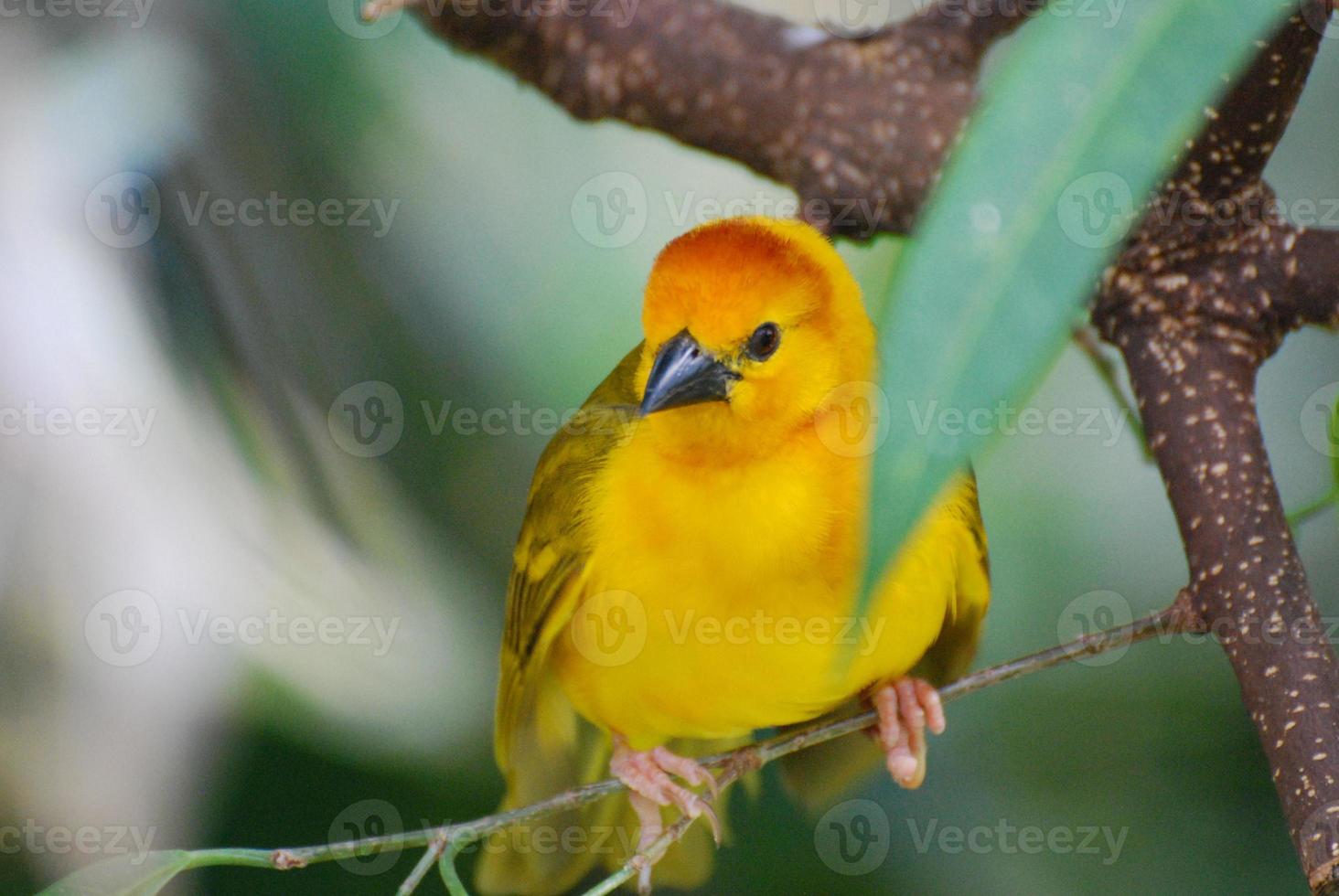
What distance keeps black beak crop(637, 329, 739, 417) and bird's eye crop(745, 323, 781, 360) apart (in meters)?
0.02

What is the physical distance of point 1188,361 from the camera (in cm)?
77

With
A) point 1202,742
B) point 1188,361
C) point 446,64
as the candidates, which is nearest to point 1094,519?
point 1202,742

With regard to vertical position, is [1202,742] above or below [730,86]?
below

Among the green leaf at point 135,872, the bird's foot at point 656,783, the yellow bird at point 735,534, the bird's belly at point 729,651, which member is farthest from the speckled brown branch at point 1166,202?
the green leaf at point 135,872

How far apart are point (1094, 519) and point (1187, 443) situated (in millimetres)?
501

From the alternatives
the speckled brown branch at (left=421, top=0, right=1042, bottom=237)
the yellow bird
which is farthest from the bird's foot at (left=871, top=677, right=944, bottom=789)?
the speckled brown branch at (left=421, top=0, right=1042, bottom=237)

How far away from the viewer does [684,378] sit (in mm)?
800

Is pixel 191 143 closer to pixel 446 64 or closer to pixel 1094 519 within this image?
pixel 446 64

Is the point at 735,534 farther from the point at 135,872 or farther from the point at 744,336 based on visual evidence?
the point at 135,872

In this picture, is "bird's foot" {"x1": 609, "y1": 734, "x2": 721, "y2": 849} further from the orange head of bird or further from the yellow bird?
the orange head of bird

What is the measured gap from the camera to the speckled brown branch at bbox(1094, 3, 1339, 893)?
659 mm

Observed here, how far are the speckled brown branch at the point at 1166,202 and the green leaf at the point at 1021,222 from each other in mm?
215

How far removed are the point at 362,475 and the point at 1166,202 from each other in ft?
2.60

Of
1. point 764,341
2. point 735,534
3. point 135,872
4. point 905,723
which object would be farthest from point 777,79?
point 135,872
